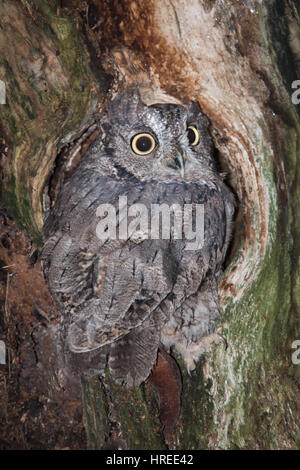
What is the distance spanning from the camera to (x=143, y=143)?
1422 millimetres

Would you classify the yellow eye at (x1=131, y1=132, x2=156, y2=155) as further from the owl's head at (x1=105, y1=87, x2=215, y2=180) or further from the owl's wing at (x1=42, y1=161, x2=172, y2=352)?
the owl's wing at (x1=42, y1=161, x2=172, y2=352)

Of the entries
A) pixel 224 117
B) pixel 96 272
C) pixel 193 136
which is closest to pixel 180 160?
pixel 193 136

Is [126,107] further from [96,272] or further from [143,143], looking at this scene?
[96,272]

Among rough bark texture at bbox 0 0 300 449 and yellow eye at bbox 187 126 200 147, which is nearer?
rough bark texture at bbox 0 0 300 449

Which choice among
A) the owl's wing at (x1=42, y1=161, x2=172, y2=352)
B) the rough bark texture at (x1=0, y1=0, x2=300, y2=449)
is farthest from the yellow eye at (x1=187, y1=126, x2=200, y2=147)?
the owl's wing at (x1=42, y1=161, x2=172, y2=352)

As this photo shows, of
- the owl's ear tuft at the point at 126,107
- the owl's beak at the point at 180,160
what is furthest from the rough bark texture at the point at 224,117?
the owl's beak at the point at 180,160

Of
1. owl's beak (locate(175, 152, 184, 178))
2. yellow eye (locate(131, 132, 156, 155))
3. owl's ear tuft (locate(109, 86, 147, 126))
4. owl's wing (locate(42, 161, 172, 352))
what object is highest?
owl's ear tuft (locate(109, 86, 147, 126))

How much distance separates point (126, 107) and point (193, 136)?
27 cm

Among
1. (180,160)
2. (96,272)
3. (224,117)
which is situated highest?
(224,117)

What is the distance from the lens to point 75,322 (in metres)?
1.45

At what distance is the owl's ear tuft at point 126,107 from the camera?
54.9 inches

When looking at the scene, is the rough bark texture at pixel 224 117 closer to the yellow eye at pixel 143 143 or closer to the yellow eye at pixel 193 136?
the yellow eye at pixel 193 136

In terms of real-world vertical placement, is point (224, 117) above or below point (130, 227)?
above

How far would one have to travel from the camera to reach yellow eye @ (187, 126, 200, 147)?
4.87 feet
